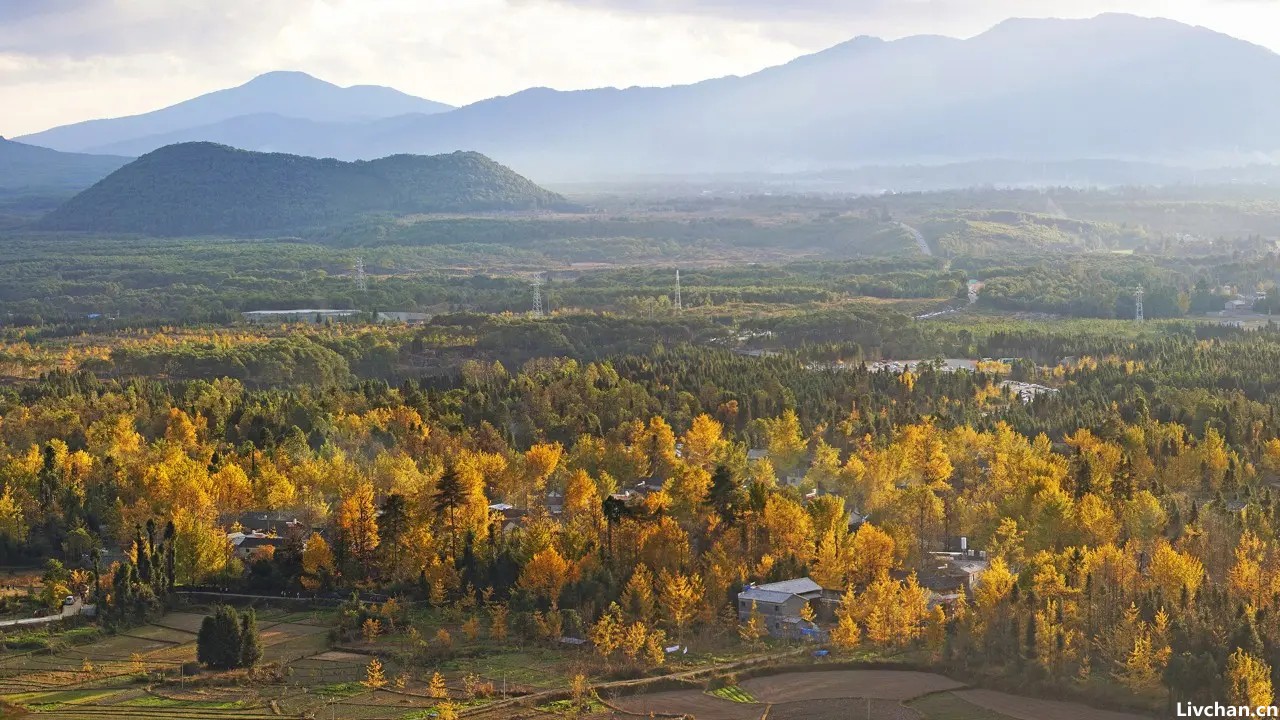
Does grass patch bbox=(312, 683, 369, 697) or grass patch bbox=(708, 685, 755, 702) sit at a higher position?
grass patch bbox=(312, 683, 369, 697)

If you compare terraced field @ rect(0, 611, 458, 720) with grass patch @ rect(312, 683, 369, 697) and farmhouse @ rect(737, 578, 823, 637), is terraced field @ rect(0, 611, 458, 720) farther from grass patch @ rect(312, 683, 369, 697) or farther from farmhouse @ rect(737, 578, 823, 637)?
farmhouse @ rect(737, 578, 823, 637)

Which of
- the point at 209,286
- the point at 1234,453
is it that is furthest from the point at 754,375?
the point at 209,286

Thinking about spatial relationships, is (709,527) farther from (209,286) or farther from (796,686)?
(209,286)

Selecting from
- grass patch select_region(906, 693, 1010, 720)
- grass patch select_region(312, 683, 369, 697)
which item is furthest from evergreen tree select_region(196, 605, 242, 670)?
grass patch select_region(906, 693, 1010, 720)

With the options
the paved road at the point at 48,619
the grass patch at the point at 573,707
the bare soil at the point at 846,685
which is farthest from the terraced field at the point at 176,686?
the bare soil at the point at 846,685

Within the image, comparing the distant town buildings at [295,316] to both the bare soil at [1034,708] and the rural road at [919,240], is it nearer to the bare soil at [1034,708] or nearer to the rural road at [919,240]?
the rural road at [919,240]

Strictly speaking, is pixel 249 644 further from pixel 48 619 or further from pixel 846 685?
pixel 846 685
